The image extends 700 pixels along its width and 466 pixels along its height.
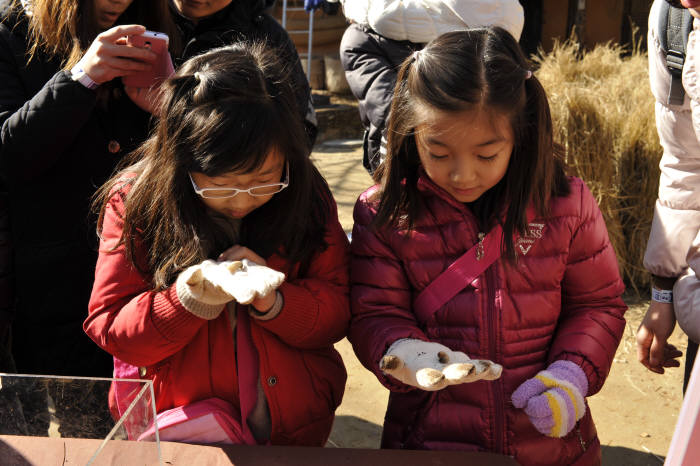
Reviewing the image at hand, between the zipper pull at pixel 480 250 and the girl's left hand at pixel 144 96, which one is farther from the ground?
the girl's left hand at pixel 144 96

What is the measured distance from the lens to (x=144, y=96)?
1814mm

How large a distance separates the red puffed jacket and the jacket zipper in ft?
0.99

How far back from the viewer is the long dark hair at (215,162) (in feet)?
4.82

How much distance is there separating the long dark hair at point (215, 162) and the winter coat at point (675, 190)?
81cm

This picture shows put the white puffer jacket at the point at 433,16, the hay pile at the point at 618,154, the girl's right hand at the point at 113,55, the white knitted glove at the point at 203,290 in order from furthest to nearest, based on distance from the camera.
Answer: the hay pile at the point at 618,154 → the white puffer jacket at the point at 433,16 → the girl's right hand at the point at 113,55 → the white knitted glove at the point at 203,290

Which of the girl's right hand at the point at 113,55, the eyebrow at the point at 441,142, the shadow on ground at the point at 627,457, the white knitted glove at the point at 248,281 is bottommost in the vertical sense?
the shadow on ground at the point at 627,457

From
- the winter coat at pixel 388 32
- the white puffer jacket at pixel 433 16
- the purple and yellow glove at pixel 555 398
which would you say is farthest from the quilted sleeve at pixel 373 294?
the white puffer jacket at pixel 433 16

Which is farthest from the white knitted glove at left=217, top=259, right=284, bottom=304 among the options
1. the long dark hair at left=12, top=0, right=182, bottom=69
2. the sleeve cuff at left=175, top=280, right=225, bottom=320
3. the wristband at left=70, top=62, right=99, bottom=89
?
the long dark hair at left=12, top=0, right=182, bottom=69

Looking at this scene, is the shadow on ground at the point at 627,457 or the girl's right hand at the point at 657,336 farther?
the shadow on ground at the point at 627,457

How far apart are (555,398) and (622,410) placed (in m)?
1.60

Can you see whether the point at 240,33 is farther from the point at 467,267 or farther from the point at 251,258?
the point at 467,267

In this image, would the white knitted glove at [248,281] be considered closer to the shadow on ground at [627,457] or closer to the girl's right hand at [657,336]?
the girl's right hand at [657,336]

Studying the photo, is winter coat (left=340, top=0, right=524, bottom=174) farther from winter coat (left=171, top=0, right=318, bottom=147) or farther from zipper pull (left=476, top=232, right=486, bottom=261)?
zipper pull (left=476, top=232, right=486, bottom=261)

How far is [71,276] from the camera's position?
1896 mm
